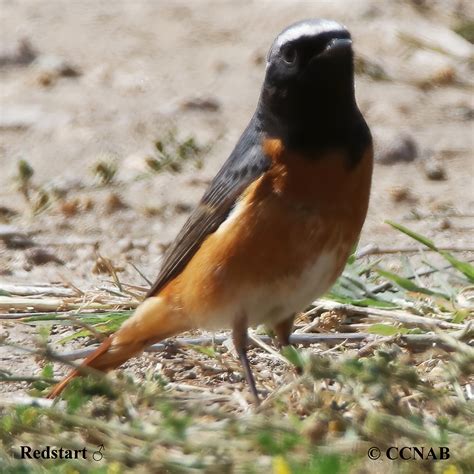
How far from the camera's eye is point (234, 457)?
378cm

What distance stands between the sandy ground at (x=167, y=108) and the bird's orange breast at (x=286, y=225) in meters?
1.22

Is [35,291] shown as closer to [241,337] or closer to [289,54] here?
[241,337]

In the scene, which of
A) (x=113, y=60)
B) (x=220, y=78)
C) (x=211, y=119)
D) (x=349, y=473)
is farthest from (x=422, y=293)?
(x=113, y=60)

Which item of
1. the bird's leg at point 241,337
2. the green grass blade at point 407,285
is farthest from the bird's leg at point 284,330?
the green grass blade at point 407,285

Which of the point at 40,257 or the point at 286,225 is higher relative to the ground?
the point at 286,225

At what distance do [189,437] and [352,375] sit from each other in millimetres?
551

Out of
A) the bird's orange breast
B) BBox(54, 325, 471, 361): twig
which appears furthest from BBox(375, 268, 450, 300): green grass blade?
the bird's orange breast

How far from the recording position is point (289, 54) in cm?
475

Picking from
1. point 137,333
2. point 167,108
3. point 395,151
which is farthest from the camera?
point 167,108

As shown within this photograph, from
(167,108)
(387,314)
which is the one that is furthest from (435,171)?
(387,314)

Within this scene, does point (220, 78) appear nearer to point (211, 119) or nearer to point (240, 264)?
point (211, 119)

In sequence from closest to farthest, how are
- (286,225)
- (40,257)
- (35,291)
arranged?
(286,225), (35,291), (40,257)

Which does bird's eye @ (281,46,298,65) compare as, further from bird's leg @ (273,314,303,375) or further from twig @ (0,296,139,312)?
twig @ (0,296,139,312)

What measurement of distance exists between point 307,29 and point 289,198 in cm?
64
